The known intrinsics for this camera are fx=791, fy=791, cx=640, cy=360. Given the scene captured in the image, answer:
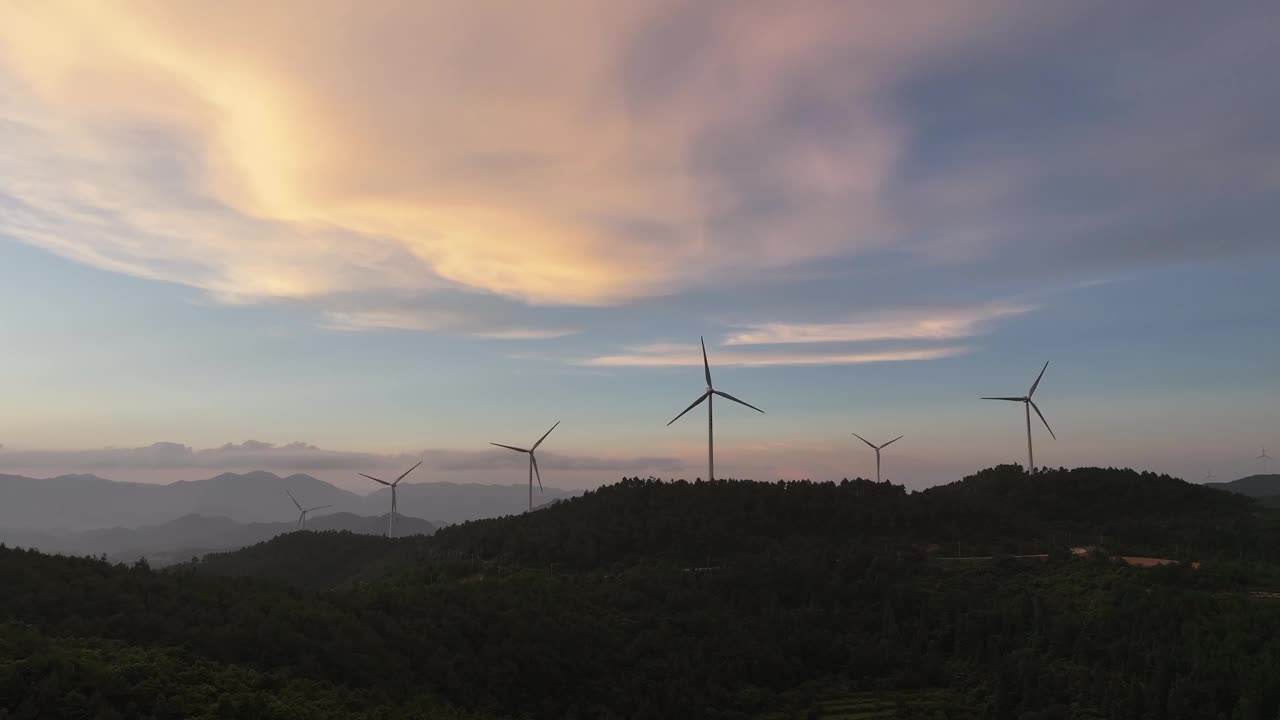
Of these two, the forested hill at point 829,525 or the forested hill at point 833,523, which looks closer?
the forested hill at point 829,525

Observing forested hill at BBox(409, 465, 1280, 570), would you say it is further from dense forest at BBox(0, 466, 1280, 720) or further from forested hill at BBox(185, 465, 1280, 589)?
dense forest at BBox(0, 466, 1280, 720)

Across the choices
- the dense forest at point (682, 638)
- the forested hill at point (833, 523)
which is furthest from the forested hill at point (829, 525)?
the dense forest at point (682, 638)

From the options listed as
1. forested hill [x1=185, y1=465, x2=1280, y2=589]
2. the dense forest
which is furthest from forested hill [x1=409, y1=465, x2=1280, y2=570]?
the dense forest

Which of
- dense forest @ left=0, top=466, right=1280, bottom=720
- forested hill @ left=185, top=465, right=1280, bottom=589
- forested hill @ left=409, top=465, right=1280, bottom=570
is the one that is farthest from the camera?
forested hill @ left=409, top=465, right=1280, bottom=570

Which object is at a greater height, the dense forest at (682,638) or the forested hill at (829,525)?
the forested hill at (829,525)

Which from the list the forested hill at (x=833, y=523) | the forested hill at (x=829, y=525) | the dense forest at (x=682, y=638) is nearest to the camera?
the dense forest at (x=682, y=638)

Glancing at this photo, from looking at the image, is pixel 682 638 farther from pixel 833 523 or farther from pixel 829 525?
pixel 833 523

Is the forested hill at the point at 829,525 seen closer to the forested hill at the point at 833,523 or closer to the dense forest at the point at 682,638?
the forested hill at the point at 833,523

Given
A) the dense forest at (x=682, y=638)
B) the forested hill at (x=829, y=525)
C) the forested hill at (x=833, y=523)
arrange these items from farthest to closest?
the forested hill at (x=833, y=523)
the forested hill at (x=829, y=525)
the dense forest at (x=682, y=638)

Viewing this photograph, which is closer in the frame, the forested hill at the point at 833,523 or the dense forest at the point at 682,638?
the dense forest at the point at 682,638

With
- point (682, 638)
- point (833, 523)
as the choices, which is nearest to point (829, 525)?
point (833, 523)
